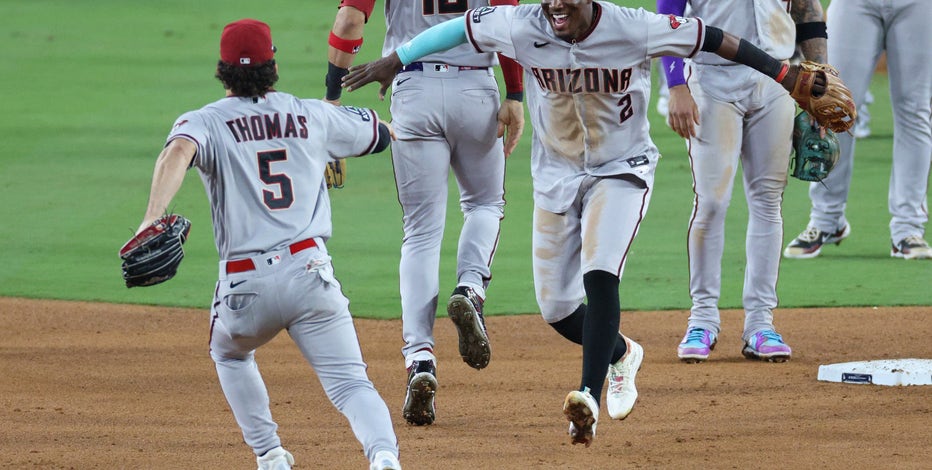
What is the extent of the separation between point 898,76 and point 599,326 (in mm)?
4639

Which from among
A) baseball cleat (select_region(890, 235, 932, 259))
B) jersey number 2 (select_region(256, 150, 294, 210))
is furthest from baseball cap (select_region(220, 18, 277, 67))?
baseball cleat (select_region(890, 235, 932, 259))

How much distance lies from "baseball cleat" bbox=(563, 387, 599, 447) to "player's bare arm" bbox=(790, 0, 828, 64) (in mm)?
2760

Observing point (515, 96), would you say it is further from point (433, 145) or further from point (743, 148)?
point (743, 148)

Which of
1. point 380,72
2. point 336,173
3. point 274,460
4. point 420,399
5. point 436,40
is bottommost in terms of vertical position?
point 420,399

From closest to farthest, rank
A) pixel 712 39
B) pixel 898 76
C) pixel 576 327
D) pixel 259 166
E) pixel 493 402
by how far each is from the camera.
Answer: pixel 259 166
pixel 712 39
pixel 576 327
pixel 493 402
pixel 898 76

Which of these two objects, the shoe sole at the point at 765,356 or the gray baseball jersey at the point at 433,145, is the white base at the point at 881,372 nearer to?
the shoe sole at the point at 765,356

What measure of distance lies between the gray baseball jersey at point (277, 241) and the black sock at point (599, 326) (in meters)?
0.98

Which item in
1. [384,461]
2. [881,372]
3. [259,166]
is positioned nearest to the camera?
[384,461]

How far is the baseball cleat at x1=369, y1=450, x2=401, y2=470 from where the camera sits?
4.77 meters

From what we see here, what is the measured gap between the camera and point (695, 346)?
7.30 m

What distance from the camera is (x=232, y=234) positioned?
4895mm

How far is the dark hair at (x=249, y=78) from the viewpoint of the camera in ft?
16.3

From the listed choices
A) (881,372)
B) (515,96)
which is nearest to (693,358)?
(881,372)

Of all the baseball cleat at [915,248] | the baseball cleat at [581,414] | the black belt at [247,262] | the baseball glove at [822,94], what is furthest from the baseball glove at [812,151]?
the black belt at [247,262]
